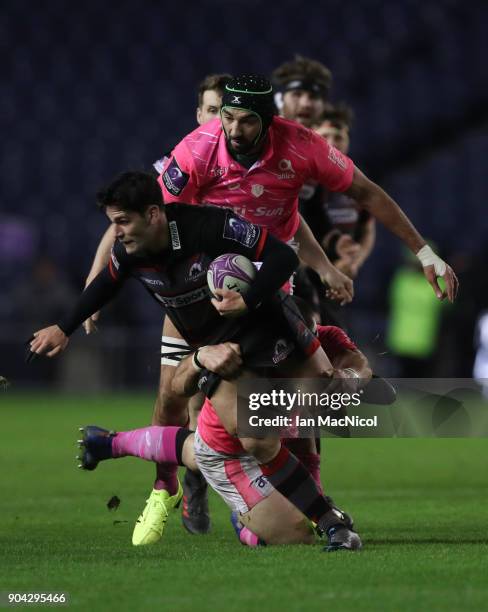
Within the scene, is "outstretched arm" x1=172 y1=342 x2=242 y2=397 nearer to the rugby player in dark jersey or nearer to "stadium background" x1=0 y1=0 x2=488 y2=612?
the rugby player in dark jersey

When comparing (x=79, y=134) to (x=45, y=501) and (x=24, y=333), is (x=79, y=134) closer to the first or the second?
(x=24, y=333)

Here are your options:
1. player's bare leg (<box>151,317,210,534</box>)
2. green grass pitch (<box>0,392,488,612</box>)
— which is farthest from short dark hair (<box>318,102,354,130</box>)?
green grass pitch (<box>0,392,488,612</box>)

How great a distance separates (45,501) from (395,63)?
12316 mm

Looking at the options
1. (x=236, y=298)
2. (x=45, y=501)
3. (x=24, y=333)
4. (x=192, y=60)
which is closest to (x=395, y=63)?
(x=192, y=60)

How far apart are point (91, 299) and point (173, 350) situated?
1013 millimetres

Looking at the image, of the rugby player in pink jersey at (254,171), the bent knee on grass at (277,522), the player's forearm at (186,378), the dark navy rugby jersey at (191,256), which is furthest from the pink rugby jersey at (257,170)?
the bent knee on grass at (277,522)

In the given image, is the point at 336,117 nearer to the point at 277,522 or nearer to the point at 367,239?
the point at 367,239

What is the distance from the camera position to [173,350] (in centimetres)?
645

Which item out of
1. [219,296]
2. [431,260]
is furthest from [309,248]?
[219,296]

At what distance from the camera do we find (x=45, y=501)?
25.2 feet

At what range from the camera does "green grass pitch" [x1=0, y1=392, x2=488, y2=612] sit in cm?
417

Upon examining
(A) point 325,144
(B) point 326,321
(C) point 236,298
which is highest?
(A) point 325,144

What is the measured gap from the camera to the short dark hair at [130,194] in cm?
518

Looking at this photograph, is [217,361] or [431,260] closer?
[217,361]
